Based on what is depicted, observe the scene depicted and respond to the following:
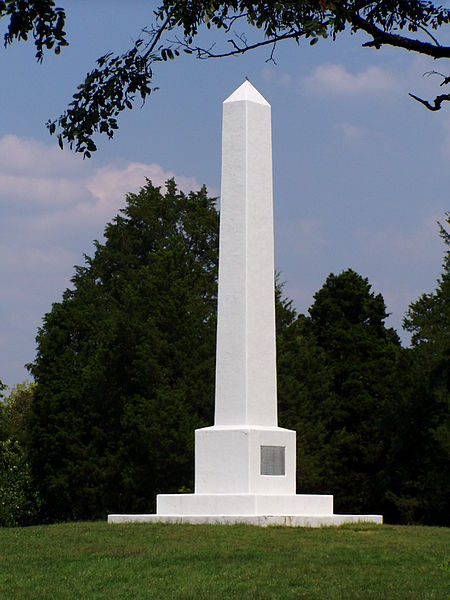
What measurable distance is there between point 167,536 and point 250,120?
1196cm

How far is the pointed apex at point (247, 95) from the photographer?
2834 cm

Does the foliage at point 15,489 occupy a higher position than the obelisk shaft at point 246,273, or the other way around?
the obelisk shaft at point 246,273

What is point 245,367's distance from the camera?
26.9 metres

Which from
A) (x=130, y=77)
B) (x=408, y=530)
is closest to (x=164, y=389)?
(x=408, y=530)

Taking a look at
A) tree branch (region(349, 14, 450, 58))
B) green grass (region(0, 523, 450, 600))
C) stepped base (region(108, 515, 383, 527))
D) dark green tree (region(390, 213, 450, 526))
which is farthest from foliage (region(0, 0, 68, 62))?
dark green tree (region(390, 213, 450, 526))

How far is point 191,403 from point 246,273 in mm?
13647

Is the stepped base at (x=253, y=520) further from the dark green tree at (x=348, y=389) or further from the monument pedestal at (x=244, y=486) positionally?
the dark green tree at (x=348, y=389)

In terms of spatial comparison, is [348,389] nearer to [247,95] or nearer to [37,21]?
[247,95]

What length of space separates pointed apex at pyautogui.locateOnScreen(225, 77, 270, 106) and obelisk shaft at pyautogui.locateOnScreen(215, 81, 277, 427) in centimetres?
4

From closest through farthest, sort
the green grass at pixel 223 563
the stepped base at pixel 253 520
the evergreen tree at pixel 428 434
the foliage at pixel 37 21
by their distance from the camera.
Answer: the foliage at pixel 37 21
the green grass at pixel 223 563
the stepped base at pixel 253 520
the evergreen tree at pixel 428 434

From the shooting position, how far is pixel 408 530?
24328mm

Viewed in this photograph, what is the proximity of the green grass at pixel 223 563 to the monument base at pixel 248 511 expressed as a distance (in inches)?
63.8

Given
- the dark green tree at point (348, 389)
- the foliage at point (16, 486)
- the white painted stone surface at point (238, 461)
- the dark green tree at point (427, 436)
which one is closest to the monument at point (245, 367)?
the white painted stone surface at point (238, 461)

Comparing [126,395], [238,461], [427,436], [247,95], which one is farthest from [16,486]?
[247,95]
